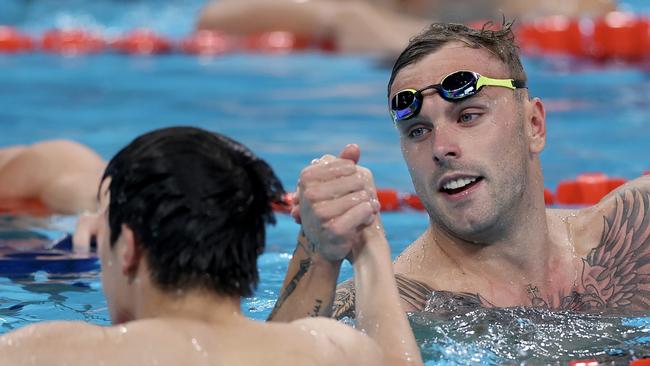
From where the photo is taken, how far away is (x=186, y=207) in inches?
85.8

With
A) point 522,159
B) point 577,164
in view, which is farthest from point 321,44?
point 522,159

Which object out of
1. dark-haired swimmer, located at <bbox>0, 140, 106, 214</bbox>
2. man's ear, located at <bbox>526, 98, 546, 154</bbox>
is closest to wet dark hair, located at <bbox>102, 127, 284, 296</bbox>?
man's ear, located at <bbox>526, 98, 546, 154</bbox>

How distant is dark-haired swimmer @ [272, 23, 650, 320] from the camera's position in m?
3.22

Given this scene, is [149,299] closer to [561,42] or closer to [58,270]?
[58,270]

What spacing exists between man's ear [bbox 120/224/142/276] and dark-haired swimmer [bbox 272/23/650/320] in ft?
3.62

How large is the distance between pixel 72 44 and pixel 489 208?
8.18 metres

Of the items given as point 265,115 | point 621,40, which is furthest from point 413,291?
point 621,40

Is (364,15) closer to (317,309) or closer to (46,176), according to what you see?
(46,176)

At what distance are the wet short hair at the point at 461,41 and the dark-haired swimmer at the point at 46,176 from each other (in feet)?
7.99

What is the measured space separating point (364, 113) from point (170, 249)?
20.9 feet

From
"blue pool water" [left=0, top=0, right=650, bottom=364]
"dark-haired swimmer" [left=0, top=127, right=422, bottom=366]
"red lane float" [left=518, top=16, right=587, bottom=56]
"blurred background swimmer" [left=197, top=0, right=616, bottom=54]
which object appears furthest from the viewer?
"blurred background swimmer" [left=197, top=0, right=616, bottom=54]

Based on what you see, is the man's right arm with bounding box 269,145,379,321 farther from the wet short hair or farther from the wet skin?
the wet short hair

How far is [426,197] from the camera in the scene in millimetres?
3260

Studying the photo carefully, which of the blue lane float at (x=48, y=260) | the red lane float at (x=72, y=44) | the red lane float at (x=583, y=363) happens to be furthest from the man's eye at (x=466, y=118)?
the red lane float at (x=72, y=44)
